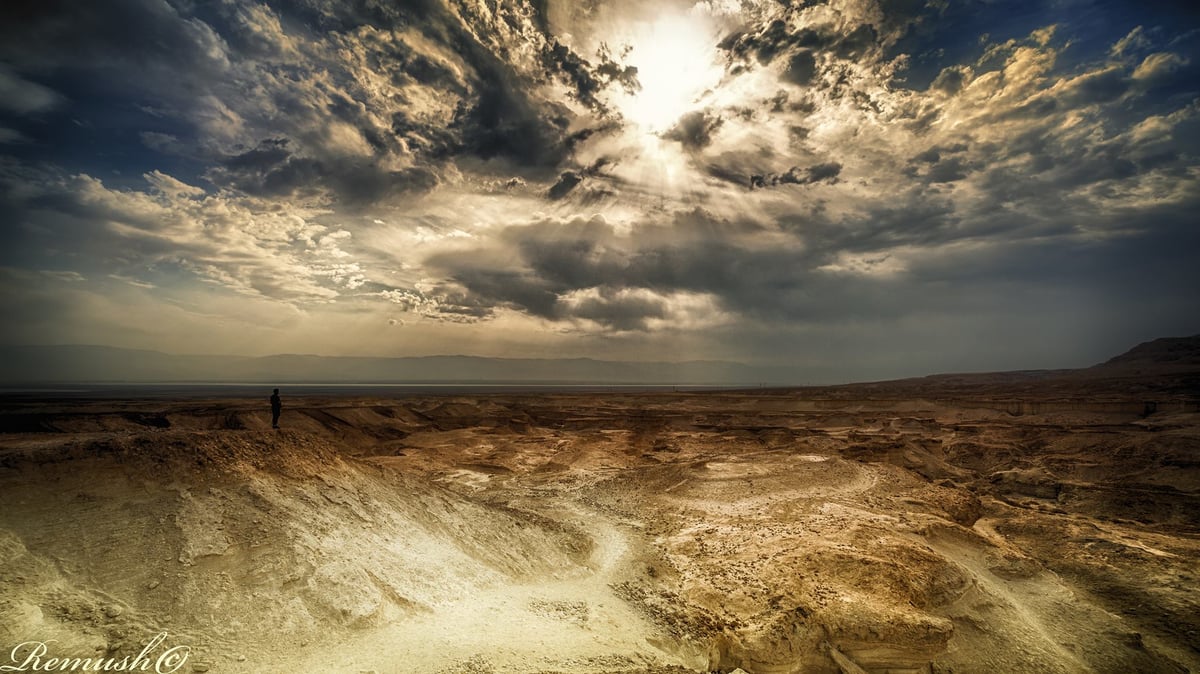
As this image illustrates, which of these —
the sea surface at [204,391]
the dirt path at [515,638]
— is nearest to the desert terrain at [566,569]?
the dirt path at [515,638]

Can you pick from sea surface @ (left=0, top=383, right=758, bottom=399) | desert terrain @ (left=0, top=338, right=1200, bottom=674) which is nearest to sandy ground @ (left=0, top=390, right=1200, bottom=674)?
desert terrain @ (left=0, top=338, right=1200, bottom=674)

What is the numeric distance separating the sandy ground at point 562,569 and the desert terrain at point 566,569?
57 mm

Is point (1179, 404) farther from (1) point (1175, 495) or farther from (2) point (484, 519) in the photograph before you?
(2) point (484, 519)

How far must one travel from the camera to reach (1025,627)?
1015cm

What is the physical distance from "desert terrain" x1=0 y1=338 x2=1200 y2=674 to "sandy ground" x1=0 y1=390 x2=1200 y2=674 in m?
0.06

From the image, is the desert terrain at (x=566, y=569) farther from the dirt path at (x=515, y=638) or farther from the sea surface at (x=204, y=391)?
the sea surface at (x=204, y=391)

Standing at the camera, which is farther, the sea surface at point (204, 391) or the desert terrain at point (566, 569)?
the sea surface at point (204, 391)

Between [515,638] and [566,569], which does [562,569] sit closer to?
[566,569]

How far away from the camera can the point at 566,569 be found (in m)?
13.3

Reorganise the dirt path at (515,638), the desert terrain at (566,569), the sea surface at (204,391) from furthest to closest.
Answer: the sea surface at (204,391), the desert terrain at (566,569), the dirt path at (515,638)

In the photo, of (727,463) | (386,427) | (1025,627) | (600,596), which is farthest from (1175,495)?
(386,427)

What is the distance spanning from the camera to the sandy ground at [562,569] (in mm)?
8125

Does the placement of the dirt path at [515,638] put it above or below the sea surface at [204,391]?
above

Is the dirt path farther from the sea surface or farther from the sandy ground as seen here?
the sea surface
